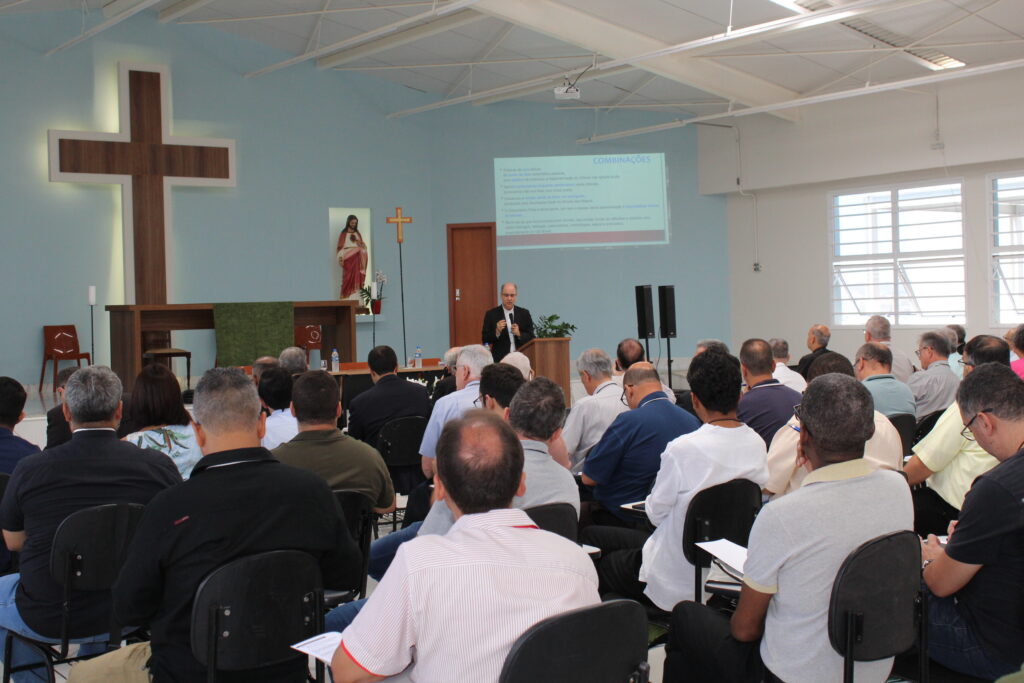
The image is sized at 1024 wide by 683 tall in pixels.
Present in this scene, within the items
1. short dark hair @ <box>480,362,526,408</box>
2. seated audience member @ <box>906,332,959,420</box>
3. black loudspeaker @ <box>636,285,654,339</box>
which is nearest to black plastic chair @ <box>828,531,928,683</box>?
short dark hair @ <box>480,362,526,408</box>

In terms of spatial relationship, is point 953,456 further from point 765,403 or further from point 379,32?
point 379,32

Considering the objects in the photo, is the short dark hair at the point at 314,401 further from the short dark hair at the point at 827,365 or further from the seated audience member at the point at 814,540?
the short dark hair at the point at 827,365

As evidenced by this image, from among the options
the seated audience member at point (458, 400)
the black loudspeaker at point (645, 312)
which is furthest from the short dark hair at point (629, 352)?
the black loudspeaker at point (645, 312)

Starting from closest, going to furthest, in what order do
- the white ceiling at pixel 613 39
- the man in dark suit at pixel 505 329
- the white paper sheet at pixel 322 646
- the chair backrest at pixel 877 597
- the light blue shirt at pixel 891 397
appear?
the white paper sheet at pixel 322 646 < the chair backrest at pixel 877 597 < the light blue shirt at pixel 891 397 < the man in dark suit at pixel 505 329 < the white ceiling at pixel 613 39

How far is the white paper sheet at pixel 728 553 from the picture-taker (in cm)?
218

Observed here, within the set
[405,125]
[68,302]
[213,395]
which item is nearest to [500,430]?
[213,395]

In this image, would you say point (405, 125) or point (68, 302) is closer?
point (68, 302)

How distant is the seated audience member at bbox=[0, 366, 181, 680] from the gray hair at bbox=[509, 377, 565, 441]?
3.42 ft

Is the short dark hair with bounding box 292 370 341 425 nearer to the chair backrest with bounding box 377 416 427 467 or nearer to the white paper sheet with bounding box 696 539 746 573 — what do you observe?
the chair backrest with bounding box 377 416 427 467

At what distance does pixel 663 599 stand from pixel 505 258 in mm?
10526

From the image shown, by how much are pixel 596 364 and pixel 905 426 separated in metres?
1.48

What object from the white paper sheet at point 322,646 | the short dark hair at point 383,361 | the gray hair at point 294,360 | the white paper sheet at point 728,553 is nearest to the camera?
the white paper sheet at point 322,646

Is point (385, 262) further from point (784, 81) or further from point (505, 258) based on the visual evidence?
point (784, 81)

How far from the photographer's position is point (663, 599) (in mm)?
2729
